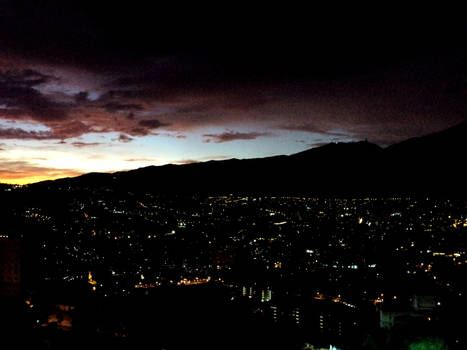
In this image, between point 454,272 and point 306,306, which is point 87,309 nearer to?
point 306,306

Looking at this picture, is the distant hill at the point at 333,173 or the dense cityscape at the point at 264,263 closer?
the dense cityscape at the point at 264,263

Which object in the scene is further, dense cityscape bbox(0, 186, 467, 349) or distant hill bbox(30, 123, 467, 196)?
distant hill bbox(30, 123, 467, 196)

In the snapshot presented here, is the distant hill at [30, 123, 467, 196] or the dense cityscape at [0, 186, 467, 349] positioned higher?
the distant hill at [30, 123, 467, 196]

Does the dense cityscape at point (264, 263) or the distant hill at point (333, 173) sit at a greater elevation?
the distant hill at point (333, 173)

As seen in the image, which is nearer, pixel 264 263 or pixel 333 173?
pixel 264 263

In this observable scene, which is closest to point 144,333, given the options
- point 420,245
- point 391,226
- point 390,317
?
point 390,317
